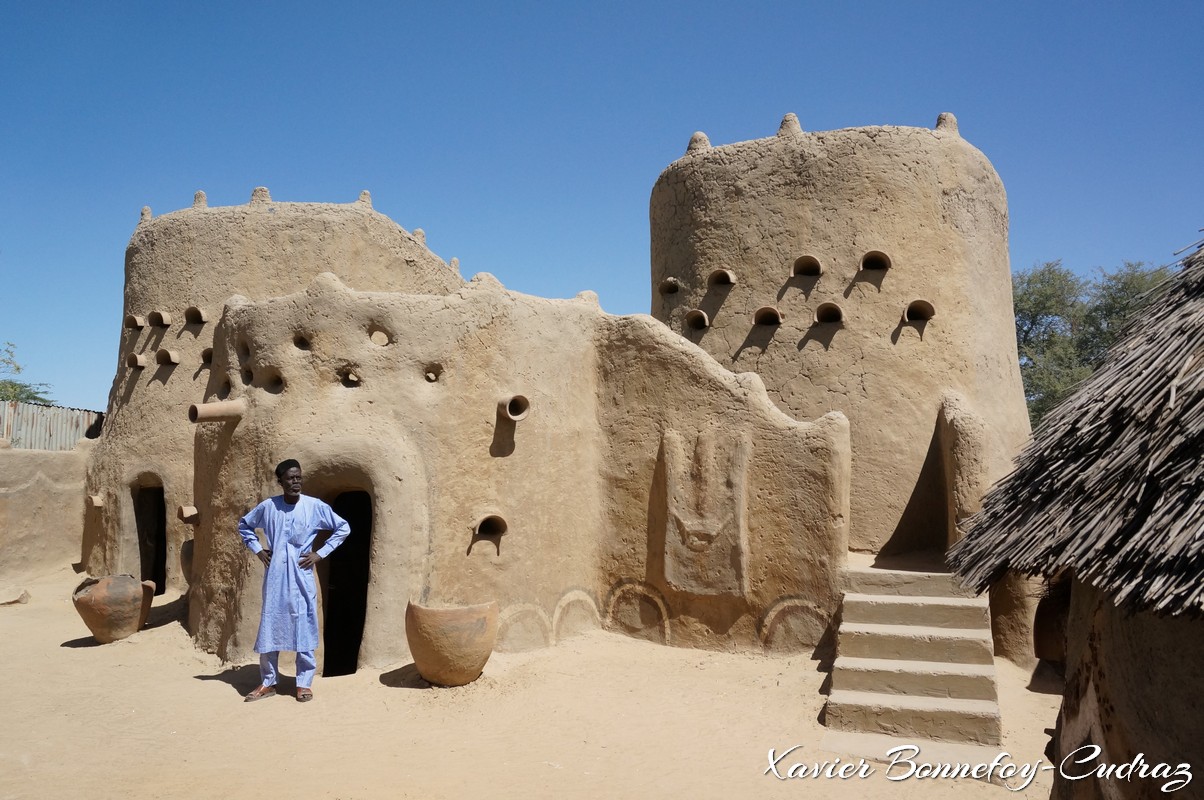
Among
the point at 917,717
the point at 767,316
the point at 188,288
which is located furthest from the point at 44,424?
the point at 917,717

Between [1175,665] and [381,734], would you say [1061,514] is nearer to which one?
[1175,665]

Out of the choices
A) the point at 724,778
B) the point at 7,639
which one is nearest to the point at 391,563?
the point at 724,778

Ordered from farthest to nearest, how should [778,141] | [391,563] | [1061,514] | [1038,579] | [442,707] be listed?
[778,141] → [1038,579] → [391,563] → [442,707] → [1061,514]

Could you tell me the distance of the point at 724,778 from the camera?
613cm

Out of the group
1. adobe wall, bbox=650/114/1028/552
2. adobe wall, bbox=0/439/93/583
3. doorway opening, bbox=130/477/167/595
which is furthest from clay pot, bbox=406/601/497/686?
adobe wall, bbox=0/439/93/583

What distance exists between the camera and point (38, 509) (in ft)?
45.0

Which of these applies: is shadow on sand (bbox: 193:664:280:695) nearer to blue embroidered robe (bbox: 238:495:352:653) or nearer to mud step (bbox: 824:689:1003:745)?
blue embroidered robe (bbox: 238:495:352:653)

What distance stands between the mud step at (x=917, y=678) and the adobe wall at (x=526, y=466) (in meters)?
1.20

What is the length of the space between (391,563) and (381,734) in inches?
71.0

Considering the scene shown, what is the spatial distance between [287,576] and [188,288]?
25.6 feet

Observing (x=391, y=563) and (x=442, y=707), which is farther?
(x=391, y=563)

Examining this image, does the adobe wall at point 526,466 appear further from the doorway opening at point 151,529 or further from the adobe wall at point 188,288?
the doorway opening at point 151,529

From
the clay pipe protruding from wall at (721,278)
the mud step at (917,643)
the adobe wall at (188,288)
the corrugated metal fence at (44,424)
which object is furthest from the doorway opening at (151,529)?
the mud step at (917,643)

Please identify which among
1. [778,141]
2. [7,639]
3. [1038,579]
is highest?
[778,141]
